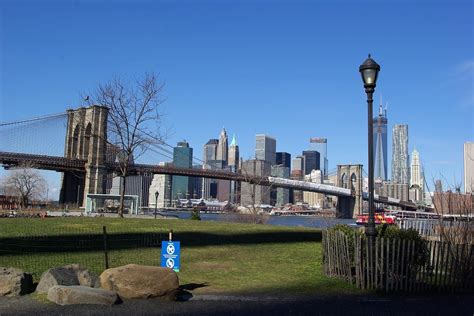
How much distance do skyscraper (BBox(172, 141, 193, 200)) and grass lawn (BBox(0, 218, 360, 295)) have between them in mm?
79659

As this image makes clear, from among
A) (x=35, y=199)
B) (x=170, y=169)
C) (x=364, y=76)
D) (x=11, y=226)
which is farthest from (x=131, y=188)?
(x=364, y=76)

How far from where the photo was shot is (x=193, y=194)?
495 ft

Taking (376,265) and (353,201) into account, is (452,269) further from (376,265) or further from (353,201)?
(353,201)

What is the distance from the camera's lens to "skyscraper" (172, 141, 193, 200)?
10506 centimetres

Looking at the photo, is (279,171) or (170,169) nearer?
(170,169)

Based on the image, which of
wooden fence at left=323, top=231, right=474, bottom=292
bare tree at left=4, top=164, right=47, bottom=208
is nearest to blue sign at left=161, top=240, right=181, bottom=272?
wooden fence at left=323, top=231, right=474, bottom=292

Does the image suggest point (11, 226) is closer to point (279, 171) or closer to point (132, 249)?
point (132, 249)

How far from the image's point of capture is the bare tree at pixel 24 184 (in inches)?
3025

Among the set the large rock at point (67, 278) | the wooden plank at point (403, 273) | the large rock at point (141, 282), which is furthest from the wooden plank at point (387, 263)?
the large rock at point (67, 278)

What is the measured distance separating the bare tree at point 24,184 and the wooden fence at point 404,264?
68.3m

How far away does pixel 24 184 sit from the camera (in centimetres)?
7825

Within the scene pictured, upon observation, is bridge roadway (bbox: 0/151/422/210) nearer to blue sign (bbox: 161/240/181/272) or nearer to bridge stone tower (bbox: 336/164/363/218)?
bridge stone tower (bbox: 336/164/363/218)

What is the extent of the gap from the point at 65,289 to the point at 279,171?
104502 mm

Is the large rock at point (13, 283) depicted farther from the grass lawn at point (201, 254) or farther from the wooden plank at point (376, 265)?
the wooden plank at point (376, 265)
